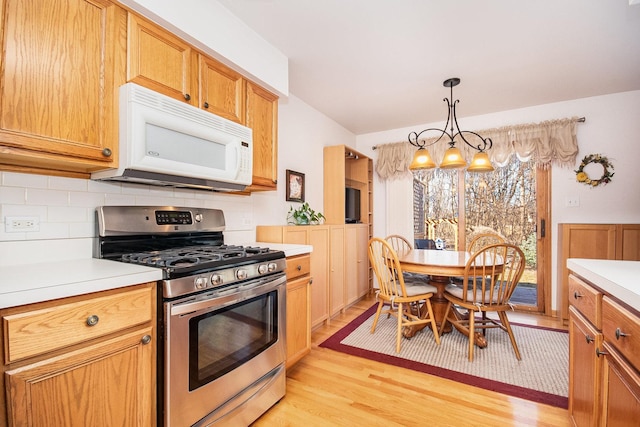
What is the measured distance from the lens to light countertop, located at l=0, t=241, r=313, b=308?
897 mm

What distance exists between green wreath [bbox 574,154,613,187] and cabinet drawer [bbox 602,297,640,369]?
9.72 feet

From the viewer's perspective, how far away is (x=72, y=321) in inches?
38.6

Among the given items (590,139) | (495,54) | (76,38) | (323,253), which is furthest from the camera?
(590,139)

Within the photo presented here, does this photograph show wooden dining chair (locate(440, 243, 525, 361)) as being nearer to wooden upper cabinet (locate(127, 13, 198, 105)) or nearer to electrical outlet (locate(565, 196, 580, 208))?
electrical outlet (locate(565, 196, 580, 208))

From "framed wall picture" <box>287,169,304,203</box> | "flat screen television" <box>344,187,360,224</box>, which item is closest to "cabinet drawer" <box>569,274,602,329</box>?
"framed wall picture" <box>287,169,304,203</box>

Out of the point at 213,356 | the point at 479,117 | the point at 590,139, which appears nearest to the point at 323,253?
the point at 213,356

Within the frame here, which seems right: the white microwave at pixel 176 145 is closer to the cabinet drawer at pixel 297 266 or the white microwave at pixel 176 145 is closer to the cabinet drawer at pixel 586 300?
the cabinet drawer at pixel 297 266

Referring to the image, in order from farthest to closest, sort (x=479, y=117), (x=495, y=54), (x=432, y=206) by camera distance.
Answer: (x=432, y=206)
(x=479, y=117)
(x=495, y=54)

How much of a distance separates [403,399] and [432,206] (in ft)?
9.53

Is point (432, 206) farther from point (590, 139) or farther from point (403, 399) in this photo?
point (403, 399)

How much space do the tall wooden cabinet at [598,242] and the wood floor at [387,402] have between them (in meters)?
1.95

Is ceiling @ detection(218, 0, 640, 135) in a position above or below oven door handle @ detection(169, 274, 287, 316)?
above

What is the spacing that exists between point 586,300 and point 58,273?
2140 mm

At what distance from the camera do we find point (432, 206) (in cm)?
423
